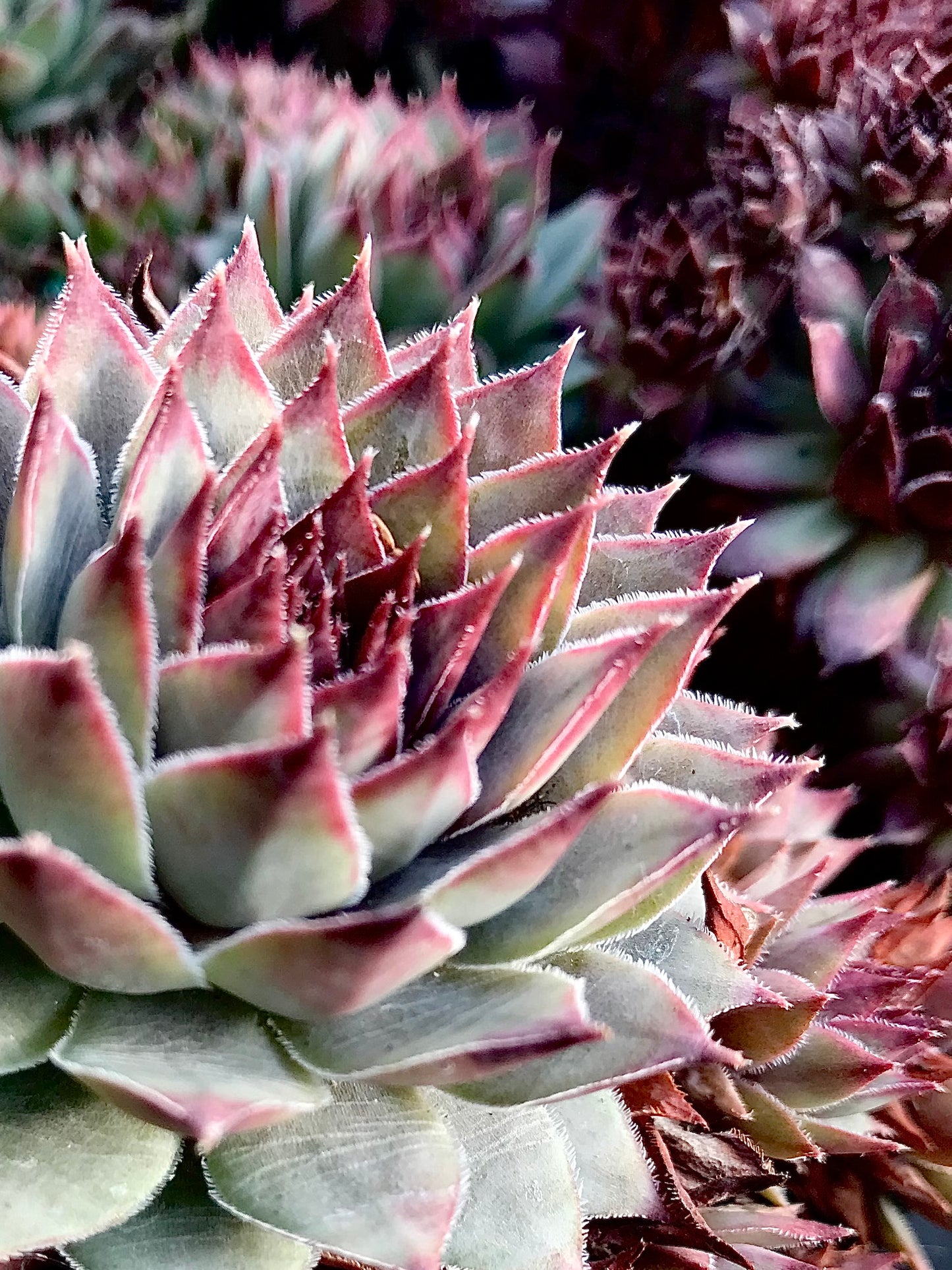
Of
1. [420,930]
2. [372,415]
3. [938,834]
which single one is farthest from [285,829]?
[938,834]

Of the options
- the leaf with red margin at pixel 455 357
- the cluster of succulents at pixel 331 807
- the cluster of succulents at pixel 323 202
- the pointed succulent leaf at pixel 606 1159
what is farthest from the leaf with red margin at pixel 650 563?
the cluster of succulents at pixel 323 202

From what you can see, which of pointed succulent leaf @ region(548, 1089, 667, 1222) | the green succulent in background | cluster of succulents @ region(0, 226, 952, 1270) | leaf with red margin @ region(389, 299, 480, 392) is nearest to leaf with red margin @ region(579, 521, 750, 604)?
cluster of succulents @ region(0, 226, 952, 1270)

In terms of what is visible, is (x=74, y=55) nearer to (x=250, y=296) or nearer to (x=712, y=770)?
(x=250, y=296)

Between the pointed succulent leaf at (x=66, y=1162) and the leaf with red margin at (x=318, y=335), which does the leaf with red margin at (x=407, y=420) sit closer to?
the leaf with red margin at (x=318, y=335)

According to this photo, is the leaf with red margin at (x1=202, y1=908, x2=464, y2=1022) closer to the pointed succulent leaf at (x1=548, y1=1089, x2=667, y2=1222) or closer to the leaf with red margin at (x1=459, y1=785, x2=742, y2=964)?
the leaf with red margin at (x1=459, y1=785, x2=742, y2=964)

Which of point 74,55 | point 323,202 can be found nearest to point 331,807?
point 323,202
